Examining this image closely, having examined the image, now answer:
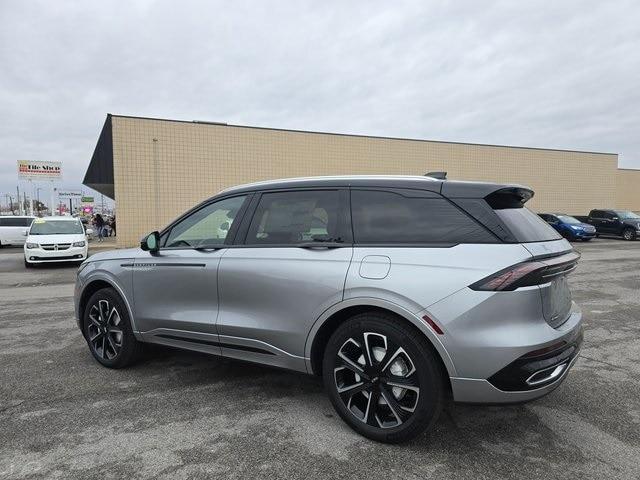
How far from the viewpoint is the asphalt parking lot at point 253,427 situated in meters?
2.76

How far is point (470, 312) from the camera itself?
106 inches

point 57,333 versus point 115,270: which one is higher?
point 115,270

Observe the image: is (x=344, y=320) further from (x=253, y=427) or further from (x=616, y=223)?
(x=616, y=223)

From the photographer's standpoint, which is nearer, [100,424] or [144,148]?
[100,424]

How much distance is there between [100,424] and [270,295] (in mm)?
1524

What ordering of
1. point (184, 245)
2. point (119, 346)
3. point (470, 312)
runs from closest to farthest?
point (470, 312) < point (184, 245) < point (119, 346)

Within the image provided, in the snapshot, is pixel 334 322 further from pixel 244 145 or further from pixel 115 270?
pixel 244 145

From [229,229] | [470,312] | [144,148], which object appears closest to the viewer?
[470,312]

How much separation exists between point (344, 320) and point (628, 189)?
43289 mm

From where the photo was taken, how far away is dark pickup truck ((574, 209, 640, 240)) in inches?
1025

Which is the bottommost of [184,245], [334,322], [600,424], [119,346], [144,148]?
[600,424]

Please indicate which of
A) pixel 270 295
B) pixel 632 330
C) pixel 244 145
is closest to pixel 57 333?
pixel 270 295

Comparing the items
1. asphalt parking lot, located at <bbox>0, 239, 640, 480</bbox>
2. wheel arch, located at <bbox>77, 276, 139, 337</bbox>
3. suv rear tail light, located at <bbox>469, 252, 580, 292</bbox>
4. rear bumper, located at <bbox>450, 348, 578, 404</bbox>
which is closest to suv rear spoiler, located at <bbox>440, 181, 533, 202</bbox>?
suv rear tail light, located at <bbox>469, 252, 580, 292</bbox>

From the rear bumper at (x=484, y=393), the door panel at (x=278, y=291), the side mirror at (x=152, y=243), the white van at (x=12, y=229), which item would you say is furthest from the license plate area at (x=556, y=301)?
the white van at (x=12, y=229)
